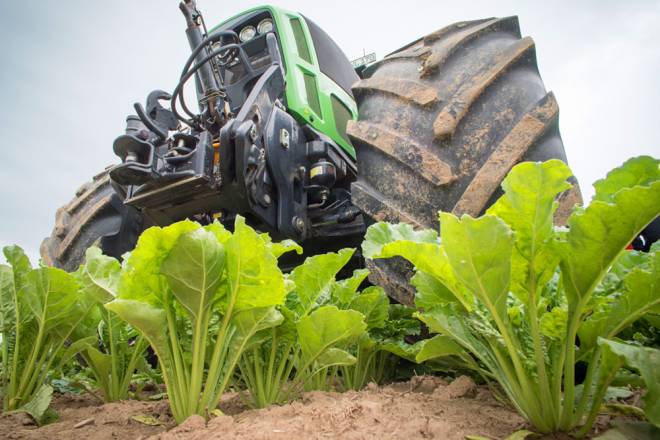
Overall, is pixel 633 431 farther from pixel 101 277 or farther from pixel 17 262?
pixel 17 262

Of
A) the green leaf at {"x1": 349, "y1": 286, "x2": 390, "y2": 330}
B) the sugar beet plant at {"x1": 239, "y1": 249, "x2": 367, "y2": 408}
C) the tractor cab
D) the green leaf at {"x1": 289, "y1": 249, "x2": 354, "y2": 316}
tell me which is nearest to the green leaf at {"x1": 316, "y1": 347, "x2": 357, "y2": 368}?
the sugar beet plant at {"x1": 239, "y1": 249, "x2": 367, "y2": 408}

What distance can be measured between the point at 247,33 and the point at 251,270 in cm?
173

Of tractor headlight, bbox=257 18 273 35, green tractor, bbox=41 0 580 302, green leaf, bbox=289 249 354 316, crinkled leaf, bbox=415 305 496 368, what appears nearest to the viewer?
crinkled leaf, bbox=415 305 496 368

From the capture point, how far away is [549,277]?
740mm

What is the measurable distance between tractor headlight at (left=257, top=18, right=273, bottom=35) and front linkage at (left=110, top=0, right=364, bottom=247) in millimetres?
347

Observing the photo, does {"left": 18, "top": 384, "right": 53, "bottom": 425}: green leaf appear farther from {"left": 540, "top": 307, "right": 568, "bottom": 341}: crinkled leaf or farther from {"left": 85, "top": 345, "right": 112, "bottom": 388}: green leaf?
{"left": 540, "top": 307, "right": 568, "bottom": 341}: crinkled leaf

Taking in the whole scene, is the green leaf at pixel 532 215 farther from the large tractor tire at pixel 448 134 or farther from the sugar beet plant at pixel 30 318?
the sugar beet plant at pixel 30 318

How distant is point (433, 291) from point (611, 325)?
0.30m

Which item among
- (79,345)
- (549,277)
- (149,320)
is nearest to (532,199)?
(549,277)

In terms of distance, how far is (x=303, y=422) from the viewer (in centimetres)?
69

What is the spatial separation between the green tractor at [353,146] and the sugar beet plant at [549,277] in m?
0.49

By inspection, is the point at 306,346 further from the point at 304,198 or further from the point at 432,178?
the point at 304,198

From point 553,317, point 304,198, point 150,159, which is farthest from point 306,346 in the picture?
point 150,159

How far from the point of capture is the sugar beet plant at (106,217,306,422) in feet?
2.54
